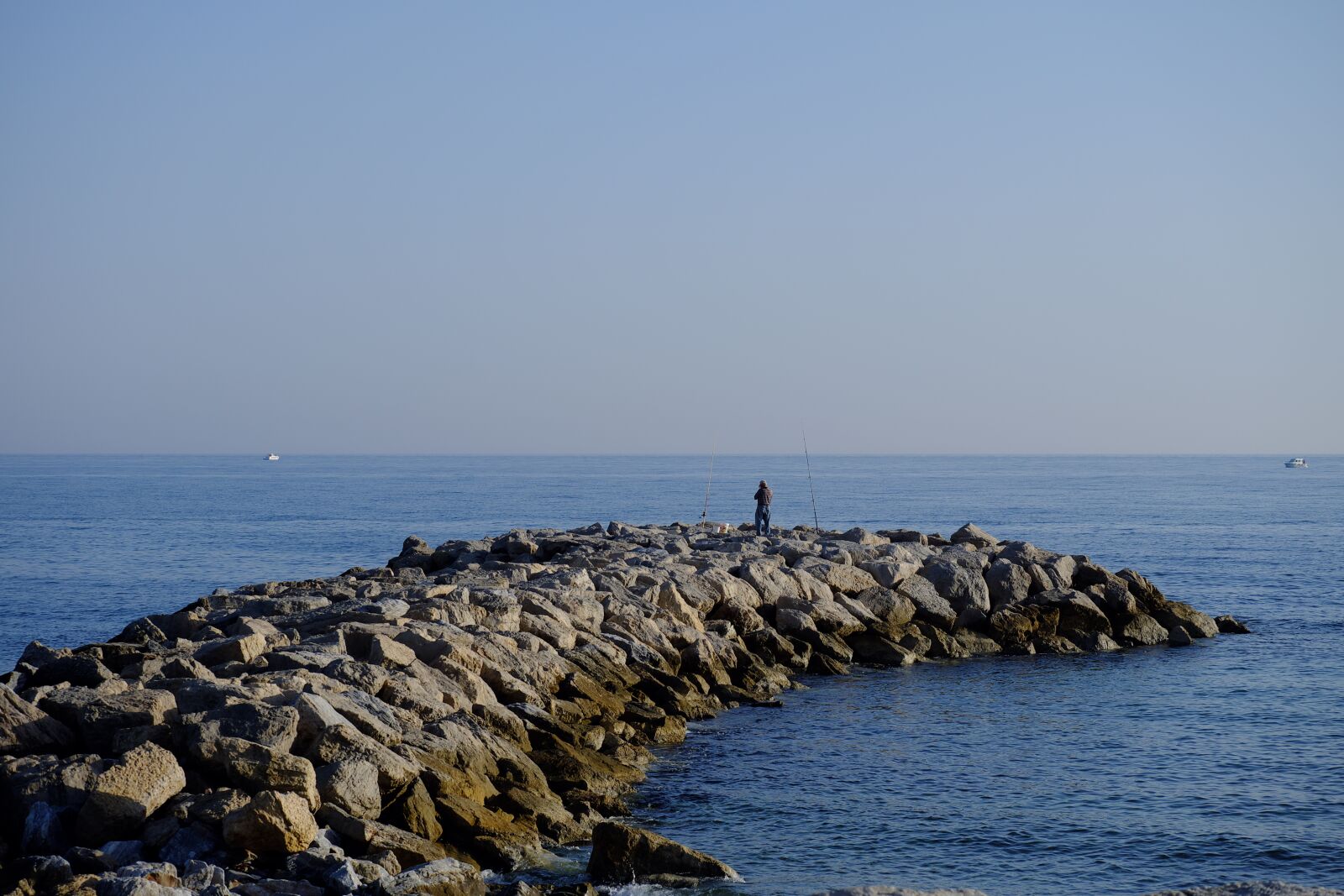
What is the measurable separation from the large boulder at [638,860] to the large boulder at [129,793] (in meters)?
3.48

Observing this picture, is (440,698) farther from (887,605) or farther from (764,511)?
(764,511)

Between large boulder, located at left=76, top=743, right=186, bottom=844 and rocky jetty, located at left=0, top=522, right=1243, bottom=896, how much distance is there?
2cm

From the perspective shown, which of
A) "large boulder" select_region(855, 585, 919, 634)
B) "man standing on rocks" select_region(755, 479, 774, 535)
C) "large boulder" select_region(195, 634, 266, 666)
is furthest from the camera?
"man standing on rocks" select_region(755, 479, 774, 535)

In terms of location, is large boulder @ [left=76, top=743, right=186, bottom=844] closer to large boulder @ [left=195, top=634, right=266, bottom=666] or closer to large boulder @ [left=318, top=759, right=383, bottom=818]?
large boulder @ [left=318, top=759, right=383, bottom=818]

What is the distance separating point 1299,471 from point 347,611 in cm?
15364

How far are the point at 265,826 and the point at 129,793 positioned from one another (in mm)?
1156

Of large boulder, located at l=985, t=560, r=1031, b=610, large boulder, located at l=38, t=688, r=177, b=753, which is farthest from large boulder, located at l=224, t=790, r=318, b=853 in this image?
large boulder, located at l=985, t=560, r=1031, b=610

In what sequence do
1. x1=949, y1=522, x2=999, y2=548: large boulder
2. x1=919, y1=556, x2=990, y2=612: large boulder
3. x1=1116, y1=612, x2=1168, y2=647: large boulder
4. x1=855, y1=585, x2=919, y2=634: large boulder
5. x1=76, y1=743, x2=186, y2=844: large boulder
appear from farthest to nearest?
x1=949, y1=522, x2=999, y2=548: large boulder
x1=1116, y1=612, x2=1168, y2=647: large boulder
x1=919, y1=556, x2=990, y2=612: large boulder
x1=855, y1=585, x2=919, y2=634: large boulder
x1=76, y1=743, x2=186, y2=844: large boulder

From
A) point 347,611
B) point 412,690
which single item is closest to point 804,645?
point 347,611

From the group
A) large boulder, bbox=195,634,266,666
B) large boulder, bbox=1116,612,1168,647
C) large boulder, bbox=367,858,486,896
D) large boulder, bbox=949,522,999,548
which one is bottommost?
large boulder, bbox=1116,612,1168,647

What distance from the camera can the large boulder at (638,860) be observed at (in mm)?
10305

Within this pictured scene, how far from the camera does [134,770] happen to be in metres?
9.75

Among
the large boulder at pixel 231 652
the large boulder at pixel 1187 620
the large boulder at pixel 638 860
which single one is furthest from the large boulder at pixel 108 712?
the large boulder at pixel 1187 620

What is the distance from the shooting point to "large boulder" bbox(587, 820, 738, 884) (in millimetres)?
10305
